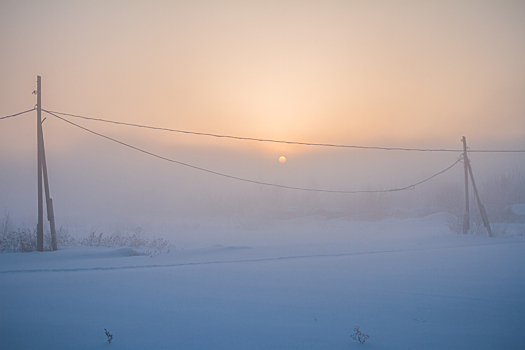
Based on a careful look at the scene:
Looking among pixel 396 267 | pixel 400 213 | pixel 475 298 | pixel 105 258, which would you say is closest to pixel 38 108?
pixel 105 258

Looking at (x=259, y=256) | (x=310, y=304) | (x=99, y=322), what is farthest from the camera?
(x=259, y=256)

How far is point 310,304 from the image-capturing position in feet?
19.5

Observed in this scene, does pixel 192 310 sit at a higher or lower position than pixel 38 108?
lower

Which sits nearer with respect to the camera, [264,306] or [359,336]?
[359,336]

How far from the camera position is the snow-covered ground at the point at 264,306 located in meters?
4.40

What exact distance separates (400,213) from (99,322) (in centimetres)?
6227

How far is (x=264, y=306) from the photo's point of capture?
5.81m

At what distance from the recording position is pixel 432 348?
166 inches

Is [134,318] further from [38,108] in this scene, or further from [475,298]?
[38,108]

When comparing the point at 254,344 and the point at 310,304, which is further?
the point at 310,304

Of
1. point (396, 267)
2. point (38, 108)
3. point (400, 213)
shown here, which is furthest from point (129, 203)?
point (396, 267)

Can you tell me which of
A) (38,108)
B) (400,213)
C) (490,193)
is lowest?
(400,213)

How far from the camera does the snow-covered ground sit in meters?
4.40

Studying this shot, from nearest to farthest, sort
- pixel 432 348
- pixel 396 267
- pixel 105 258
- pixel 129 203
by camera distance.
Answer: pixel 432 348 < pixel 396 267 < pixel 105 258 < pixel 129 203
